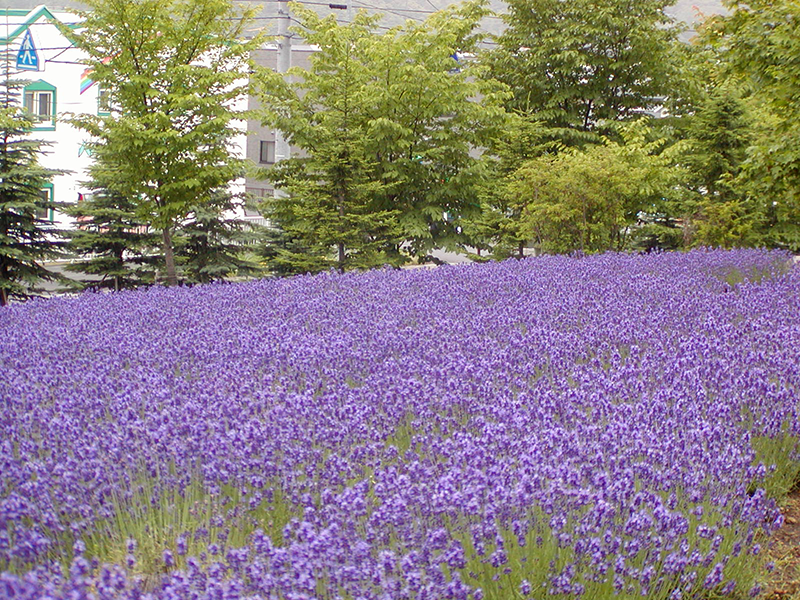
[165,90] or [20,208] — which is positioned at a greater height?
[165,90]

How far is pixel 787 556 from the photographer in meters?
3.59

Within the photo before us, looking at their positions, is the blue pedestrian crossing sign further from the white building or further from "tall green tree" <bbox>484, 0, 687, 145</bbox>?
"tall green tree" <bbox>484, 0, 687, 145</bbox>

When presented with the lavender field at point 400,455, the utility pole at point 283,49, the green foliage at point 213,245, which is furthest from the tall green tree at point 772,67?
the green foliage at point 213,245

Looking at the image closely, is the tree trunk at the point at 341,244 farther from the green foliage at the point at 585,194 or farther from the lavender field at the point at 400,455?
the lavender field at the point at 400,455

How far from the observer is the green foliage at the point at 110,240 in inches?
615

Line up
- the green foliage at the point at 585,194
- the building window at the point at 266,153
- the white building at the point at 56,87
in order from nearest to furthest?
the green foliage at the point at 585,194 → the white building at the point at 56,87 → the building window at the point at 266,153

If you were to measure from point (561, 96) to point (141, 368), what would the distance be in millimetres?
18813

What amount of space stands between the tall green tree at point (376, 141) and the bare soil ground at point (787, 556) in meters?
11.5

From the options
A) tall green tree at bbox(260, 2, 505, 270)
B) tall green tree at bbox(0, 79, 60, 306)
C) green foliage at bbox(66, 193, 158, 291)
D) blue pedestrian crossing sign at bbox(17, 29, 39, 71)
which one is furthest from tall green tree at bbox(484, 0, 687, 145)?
blue pedestrian crossing sign at bbox(17, 29, 39, 71)

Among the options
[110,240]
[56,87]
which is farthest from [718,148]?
[56,87]

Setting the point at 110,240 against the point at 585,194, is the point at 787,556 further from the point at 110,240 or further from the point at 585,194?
the point at 110,240

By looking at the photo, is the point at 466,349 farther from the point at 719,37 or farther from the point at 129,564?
the point at 719,37

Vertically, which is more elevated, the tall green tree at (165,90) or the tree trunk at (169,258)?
the tall green tree at (165,90)

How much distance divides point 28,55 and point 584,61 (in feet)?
75.5
